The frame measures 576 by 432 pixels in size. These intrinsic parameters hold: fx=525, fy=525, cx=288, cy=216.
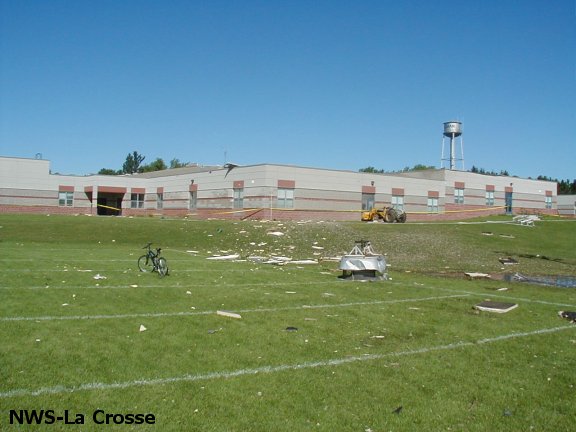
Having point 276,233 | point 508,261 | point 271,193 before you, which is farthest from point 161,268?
point 271,193

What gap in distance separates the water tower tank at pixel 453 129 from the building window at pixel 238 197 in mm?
37977

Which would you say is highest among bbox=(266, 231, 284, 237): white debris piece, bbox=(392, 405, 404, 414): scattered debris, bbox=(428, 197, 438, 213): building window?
bbox=(428, 197, 438, 213): building window

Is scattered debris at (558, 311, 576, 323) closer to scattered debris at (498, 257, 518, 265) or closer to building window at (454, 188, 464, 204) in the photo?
scattered debris at (498, 257, 518, 265)

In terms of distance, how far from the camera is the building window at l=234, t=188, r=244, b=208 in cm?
5238

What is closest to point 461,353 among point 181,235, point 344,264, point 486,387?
point 486,387

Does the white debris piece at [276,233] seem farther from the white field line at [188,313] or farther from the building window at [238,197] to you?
the building window at [238,197]

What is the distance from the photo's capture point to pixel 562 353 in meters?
8.07

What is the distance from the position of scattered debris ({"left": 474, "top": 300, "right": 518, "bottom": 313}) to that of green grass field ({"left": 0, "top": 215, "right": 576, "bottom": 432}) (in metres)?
0.20

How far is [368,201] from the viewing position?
55906 mm

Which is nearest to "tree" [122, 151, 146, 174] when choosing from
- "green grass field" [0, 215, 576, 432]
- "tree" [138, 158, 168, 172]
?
"tree" [138, 158, 168, 172]

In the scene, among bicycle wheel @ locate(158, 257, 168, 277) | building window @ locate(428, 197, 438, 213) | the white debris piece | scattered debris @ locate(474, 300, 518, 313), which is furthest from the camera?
building window @ locate(428, 197, 438, 213)

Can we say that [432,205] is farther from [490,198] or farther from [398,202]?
[490,198]

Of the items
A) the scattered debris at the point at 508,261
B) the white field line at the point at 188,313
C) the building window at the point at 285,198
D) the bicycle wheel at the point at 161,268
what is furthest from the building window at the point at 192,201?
the white field line at the point at 188,313

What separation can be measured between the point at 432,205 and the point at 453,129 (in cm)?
1982
